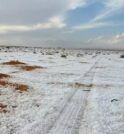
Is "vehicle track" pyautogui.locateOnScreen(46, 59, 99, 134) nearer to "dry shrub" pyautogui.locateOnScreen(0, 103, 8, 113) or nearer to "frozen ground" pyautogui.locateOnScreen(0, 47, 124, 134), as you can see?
"frozen ground" pyautogui.locateOnScreen(0, 47, 124, 134)

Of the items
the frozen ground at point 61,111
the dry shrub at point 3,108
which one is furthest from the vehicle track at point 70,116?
the dry shrub at point 3,108

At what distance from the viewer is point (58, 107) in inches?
502

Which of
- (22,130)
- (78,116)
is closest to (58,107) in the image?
(78,116)

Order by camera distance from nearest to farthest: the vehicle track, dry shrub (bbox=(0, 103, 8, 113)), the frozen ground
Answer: the vehicle track, the frozen ground, dry shrub (bbox=(0, 103, 8, 113))

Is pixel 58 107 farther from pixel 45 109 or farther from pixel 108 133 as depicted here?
pixel 108 133

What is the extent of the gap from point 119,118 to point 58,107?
2.80 metres

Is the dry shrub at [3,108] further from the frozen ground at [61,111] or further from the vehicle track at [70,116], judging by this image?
the vehicle track at [70,116]

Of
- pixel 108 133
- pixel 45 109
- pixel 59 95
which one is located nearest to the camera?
pixel 108 133

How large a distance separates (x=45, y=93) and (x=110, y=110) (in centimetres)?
507

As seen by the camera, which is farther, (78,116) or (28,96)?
(28,96)

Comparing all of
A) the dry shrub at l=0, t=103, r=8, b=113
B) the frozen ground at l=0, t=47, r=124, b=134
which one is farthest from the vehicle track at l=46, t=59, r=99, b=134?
the dry shrub at l=0, t=103, r=8, b=113

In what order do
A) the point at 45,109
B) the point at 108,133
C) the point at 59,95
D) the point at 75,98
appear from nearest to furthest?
1. the point at 108,133
2. the point at 45,109
3. the point at 75,98
4. the point at 59,95

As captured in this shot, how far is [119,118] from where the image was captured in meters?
11.2

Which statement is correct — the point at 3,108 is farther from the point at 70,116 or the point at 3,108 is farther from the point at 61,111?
the point at 70,116
